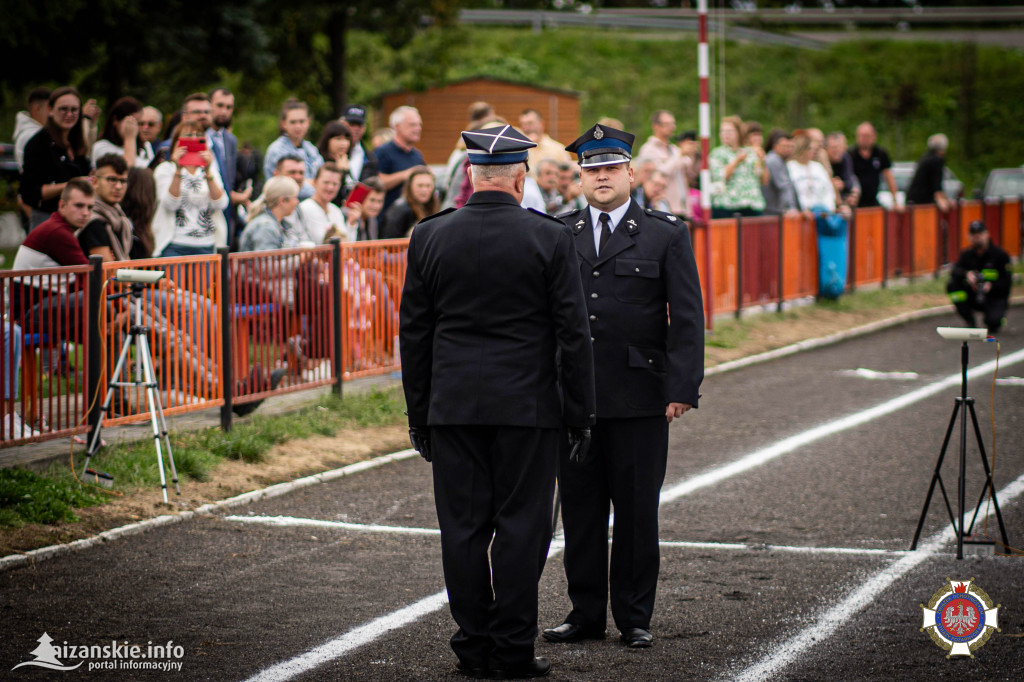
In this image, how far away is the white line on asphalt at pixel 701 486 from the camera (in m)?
5.41

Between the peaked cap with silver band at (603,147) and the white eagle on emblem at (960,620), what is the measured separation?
7.63 ft

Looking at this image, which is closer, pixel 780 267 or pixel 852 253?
pixel 780 267

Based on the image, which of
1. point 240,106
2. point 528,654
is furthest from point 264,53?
point 528,654

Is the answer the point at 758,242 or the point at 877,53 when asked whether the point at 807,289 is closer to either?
the point at 758,242

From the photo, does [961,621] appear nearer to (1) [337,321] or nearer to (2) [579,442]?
(2) [579,442]

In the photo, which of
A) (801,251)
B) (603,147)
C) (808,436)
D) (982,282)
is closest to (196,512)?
(603,147)

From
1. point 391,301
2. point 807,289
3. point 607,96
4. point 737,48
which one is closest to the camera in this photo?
point 391,301

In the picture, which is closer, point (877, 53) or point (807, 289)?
point (807, 289)

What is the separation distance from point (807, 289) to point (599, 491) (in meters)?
13.6

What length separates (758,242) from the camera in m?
17.5

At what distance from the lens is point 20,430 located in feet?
26.9

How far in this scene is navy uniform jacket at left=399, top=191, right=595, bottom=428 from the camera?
17.0 ft

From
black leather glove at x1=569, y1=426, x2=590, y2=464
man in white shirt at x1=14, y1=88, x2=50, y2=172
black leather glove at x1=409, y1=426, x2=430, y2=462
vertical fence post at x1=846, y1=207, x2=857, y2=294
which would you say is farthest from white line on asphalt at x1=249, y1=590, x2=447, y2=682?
vertical fence post at x1=846, y1=207, x2=857, y2=294

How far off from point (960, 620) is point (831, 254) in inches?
539
